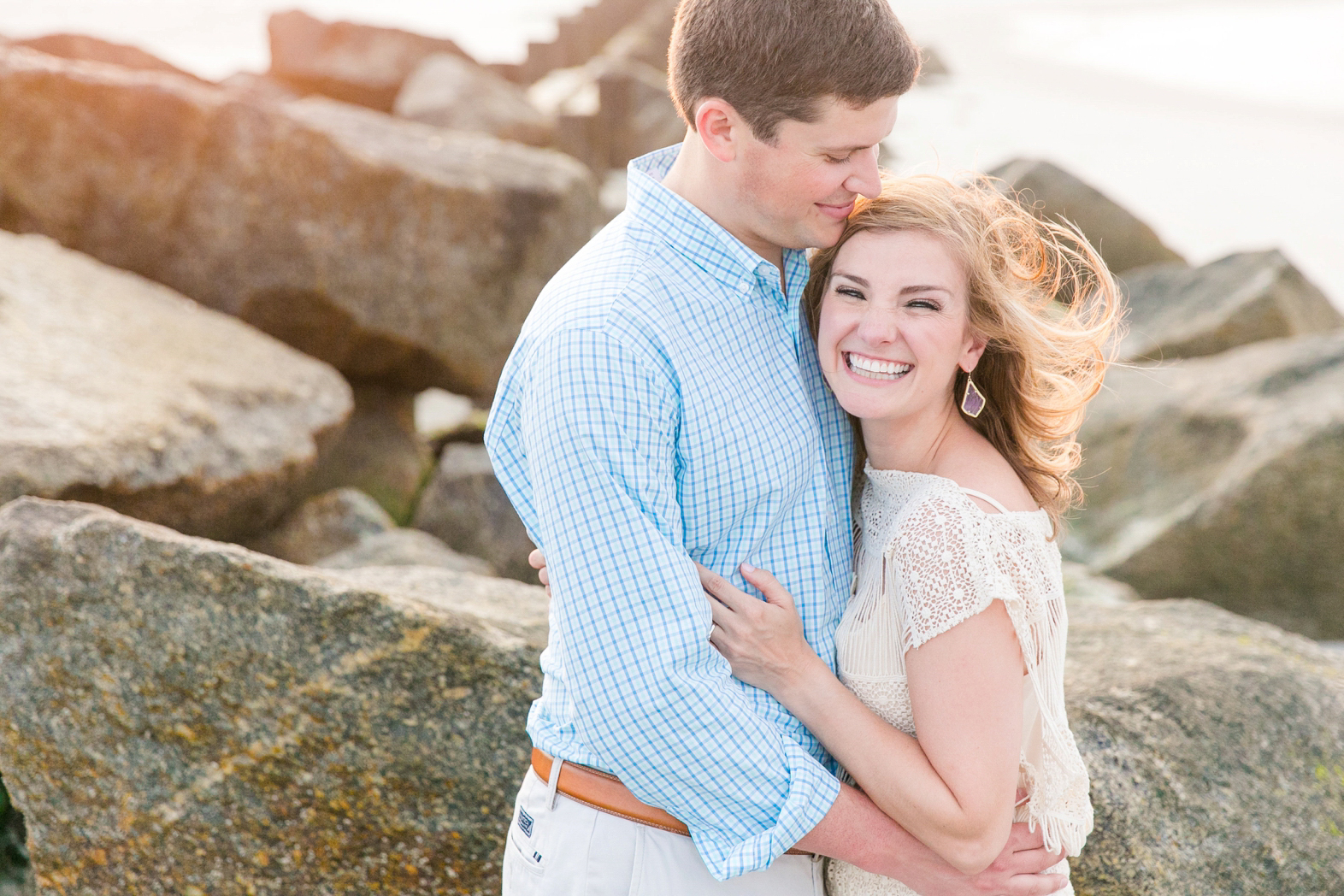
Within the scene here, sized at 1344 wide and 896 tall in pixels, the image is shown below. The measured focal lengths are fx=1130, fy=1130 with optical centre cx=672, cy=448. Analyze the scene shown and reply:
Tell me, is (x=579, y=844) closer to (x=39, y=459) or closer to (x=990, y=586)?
(x=990, y=586)

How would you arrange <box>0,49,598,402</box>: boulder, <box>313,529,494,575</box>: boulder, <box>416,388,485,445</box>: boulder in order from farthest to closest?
<box>416,388,485,445</box>: boulder, <box>0,49,598,402</box>: boulder, <box>313,529,494,575</box>: boulder

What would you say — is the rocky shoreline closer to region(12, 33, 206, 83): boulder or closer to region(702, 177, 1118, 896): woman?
region(702, 177, 1118, 896): woman

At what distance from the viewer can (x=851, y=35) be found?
183 cm

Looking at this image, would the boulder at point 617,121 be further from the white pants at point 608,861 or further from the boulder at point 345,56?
the white pants at point 608,861

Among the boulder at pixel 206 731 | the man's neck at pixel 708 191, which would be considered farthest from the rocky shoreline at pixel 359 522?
the man's neck at pixel 708 191

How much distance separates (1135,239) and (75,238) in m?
8.20

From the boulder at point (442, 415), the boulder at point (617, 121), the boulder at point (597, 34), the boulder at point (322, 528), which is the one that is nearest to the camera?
the boulder at point (322, 528)

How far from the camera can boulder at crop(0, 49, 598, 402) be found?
6.09 metres

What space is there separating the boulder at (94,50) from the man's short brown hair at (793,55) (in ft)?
39.4

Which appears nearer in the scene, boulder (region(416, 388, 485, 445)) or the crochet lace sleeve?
the crochet lace sleeve

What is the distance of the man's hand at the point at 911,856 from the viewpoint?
1855mm

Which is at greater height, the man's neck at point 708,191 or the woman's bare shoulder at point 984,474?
the man's neck at point 708,191

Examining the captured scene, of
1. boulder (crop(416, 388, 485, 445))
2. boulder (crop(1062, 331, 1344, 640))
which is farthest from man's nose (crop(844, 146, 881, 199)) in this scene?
boulder (crop(416, 388, 485, 445))

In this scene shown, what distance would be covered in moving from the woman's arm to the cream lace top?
52mm
